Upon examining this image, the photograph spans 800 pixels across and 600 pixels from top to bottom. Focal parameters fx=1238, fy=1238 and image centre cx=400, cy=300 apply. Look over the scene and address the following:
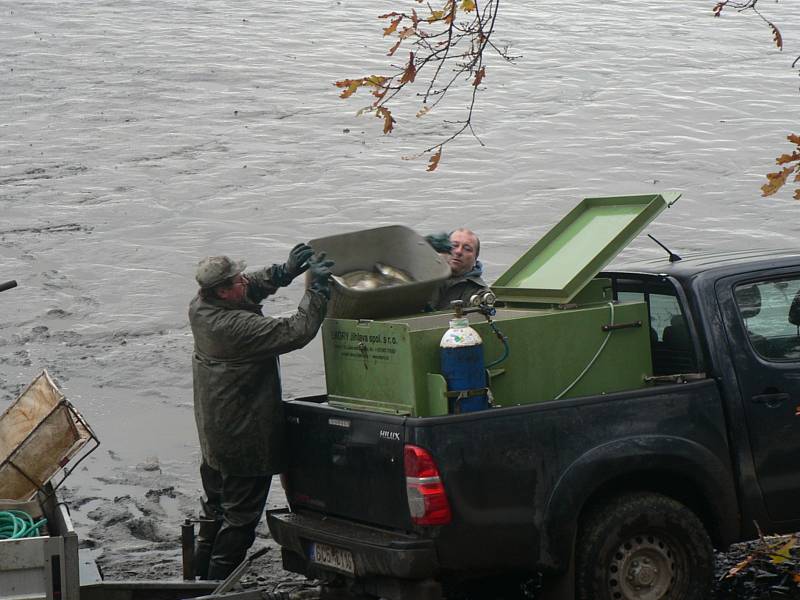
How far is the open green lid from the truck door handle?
1.06 meters

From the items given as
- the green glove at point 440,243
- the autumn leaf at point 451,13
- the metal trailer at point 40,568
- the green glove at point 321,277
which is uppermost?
the autumn leaf at point 451,13

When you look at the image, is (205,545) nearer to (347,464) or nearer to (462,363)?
(347,464)

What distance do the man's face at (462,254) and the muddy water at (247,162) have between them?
265 cm

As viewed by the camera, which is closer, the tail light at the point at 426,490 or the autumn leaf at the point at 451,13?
the tail light at the point at 426,490

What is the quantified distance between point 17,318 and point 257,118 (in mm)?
9003

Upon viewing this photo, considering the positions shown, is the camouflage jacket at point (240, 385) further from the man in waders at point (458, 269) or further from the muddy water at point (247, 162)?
the muddy water at point (247, 162)

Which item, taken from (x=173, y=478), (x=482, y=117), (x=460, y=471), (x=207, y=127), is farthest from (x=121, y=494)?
(x=482, y=117)

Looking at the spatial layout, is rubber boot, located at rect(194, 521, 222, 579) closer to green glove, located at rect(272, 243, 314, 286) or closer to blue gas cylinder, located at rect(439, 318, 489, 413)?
green glove, located at rect(272, 243, 314, 286)

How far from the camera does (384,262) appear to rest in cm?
720

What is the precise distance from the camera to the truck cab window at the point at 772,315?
6.57m

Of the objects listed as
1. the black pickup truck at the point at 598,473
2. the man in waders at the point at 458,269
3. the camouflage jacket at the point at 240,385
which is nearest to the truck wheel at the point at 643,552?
the black pickup truck at the point at 598,473

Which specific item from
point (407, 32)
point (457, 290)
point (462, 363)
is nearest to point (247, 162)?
point (457, 290)

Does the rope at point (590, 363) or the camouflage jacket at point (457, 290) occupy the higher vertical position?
the camouflage jacket at point (457, 290)

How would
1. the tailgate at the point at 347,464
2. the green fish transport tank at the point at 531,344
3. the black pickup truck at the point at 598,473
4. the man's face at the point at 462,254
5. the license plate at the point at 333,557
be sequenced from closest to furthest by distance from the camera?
the black pickup truck at the point at 598,473 < the tailgate at the point at 347,464 < the green fish transport tank at the point at 531,344 < the license plate at the point at 333,557 < the man's face at the point at 462,254
